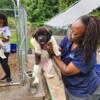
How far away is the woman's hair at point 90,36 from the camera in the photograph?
3182mm

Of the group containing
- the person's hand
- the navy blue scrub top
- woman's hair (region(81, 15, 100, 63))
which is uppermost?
woman's hair (region(81, 15, 100, 63))

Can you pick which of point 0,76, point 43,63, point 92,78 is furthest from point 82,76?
point 0,76

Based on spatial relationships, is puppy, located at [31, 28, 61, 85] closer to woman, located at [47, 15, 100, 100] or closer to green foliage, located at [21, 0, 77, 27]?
woman, located at [47, 15, 100, 100]

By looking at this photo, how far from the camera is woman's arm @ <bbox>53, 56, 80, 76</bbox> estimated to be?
3.28 m

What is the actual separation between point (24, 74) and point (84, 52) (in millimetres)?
4979

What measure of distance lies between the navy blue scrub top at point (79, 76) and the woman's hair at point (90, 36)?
0.08m

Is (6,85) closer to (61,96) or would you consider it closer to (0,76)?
(0,76)

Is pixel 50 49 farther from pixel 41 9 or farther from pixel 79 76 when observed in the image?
pixel 41 9

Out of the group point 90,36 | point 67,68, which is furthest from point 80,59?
point 90,36

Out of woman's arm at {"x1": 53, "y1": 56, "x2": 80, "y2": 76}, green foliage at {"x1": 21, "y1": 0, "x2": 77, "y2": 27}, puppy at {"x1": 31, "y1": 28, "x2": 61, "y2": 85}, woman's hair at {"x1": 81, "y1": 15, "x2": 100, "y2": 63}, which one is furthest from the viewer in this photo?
green foliage at {"x1": 21, "y1": 0, "x2": 77, "y2": 27}

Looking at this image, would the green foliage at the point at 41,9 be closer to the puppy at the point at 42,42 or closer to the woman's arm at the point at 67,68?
the puppy at the point at 42,42

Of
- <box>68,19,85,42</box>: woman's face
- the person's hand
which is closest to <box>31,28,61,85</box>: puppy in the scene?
the person's hand

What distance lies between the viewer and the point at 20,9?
802cm

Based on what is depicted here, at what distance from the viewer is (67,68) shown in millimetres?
3291
